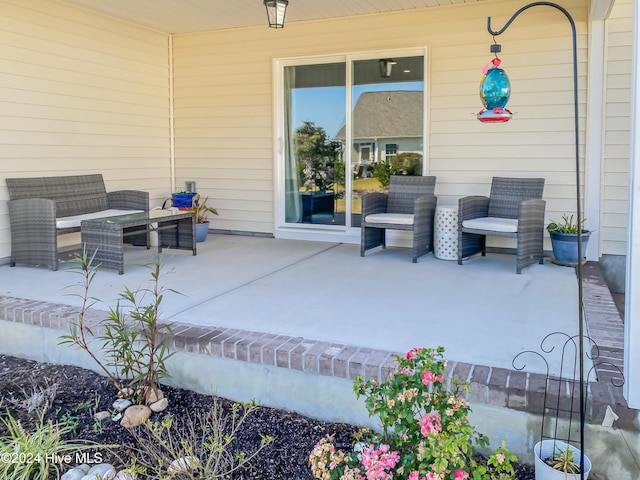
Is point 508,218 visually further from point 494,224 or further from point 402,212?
point 402,212

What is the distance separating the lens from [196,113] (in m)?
6.96

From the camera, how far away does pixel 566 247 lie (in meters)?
4.91

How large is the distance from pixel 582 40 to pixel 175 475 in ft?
16.8

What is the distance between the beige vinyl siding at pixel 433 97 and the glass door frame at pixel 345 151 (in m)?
0.06

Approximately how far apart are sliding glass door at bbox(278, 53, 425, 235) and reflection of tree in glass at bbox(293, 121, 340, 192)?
12 millimetres

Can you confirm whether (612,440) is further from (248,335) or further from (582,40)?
(582,40)

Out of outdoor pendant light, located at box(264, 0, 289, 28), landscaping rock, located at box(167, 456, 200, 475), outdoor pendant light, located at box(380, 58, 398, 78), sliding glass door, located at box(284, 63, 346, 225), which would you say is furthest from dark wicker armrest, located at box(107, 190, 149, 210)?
landscaping rock, located at box(167, 456, 200, 475)

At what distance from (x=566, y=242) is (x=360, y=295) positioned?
88.0 inches

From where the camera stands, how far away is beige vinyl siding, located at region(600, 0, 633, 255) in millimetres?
4891

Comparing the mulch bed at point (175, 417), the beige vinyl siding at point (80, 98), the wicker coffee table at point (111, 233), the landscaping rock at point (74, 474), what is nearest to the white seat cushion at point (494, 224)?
the wicker coffee table at point (111, 233)

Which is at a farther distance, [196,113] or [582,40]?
[196,113]

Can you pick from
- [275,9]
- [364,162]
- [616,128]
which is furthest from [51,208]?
[616,128]

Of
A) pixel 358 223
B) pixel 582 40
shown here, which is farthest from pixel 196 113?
pixel 582 40

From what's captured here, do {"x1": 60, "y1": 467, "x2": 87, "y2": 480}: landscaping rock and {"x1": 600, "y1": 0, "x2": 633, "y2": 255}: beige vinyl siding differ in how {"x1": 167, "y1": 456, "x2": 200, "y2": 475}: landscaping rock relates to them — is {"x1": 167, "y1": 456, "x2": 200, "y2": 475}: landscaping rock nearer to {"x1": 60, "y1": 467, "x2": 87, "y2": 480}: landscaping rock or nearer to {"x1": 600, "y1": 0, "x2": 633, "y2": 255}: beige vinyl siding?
{"x1": 60, "y1": 467, "x2": 87, "y2": 480}: landscaping rock
